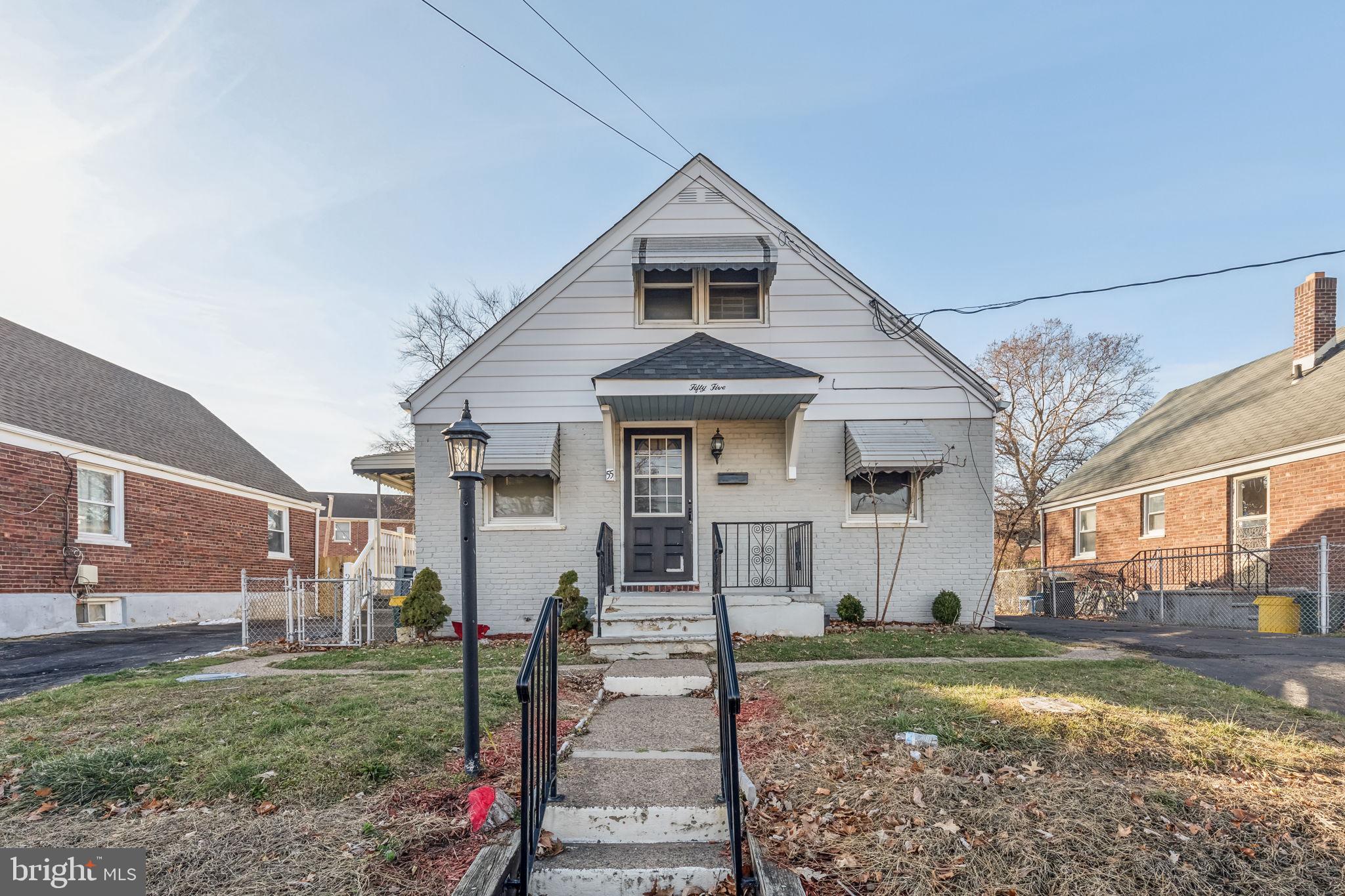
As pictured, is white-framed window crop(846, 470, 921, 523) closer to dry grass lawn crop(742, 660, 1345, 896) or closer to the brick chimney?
dry grass lawn crop(742, 660, 1345, 896)

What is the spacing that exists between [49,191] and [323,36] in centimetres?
360

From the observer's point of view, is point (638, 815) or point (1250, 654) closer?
point (638, 815)

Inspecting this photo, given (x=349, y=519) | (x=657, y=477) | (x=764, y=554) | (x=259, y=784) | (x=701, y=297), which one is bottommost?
(x=349, y=519)

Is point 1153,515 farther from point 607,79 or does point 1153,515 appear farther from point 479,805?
point 479,805

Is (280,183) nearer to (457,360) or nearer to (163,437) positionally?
(457,360)

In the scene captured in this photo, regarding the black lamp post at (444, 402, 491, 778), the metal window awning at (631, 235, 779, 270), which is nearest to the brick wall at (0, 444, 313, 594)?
the metal window awning at (631, 235, 779, 270)

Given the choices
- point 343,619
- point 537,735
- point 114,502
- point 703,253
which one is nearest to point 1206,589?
point 703,253

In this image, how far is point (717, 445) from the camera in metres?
9.74

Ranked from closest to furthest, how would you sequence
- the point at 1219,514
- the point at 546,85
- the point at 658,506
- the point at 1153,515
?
the point at 546,85 < the point at 658,506 < the point at 1219,514 < the point at 1153,515

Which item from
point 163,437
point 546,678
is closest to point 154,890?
point 546,678

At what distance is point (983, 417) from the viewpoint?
32.6ft

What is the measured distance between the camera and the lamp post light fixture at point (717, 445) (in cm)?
973

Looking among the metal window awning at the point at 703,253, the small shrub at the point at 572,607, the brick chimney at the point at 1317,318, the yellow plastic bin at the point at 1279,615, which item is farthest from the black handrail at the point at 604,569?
the brick chimney at the point at 1317,318

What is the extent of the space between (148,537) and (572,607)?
1125 centimetres
